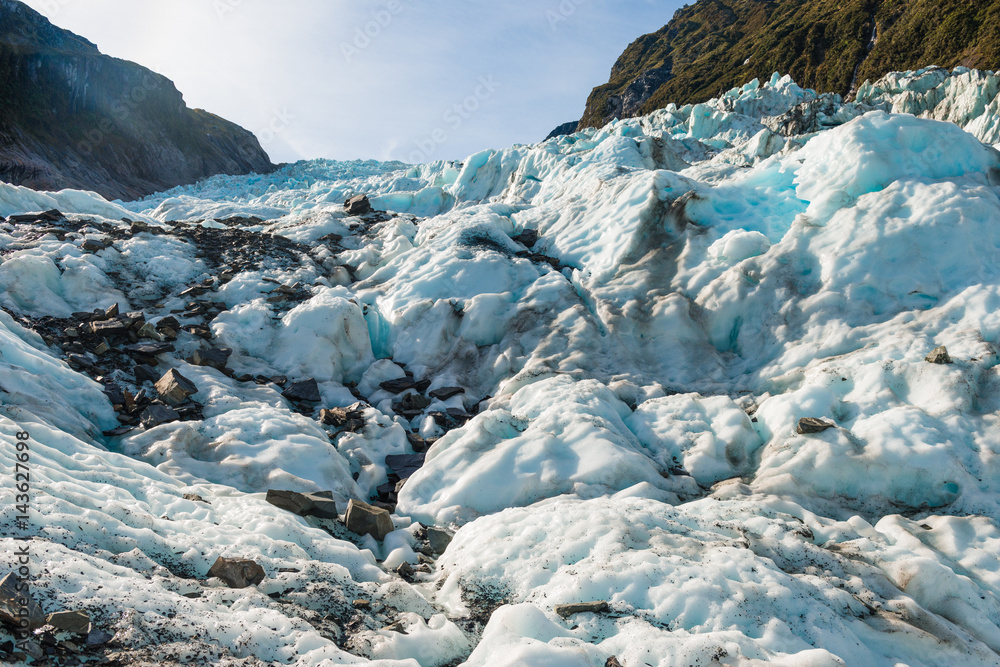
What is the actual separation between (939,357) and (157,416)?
1019 centimetres

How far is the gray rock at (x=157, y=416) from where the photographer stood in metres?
7.27

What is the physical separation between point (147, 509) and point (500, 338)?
6.48 m

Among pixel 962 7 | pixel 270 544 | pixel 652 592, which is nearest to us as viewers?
pixel 652 592

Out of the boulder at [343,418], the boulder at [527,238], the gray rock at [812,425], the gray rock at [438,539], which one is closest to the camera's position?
the gray rock at [438,539]

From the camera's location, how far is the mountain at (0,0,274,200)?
4519 cm

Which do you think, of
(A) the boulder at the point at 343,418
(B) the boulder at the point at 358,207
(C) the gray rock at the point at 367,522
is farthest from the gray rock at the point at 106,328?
(B) the boulder at the point at 358,207

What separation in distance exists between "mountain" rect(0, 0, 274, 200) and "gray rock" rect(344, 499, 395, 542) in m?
46.7

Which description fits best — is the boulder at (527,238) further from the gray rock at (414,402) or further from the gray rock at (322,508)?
the gray rock at (322,508)

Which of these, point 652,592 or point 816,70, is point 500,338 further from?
point 816,70

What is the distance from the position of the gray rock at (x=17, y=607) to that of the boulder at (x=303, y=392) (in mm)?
5721

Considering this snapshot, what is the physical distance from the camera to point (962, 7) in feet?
159

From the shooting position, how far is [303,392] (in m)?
9.01

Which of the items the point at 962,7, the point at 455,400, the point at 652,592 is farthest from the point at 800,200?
the point at 962,7

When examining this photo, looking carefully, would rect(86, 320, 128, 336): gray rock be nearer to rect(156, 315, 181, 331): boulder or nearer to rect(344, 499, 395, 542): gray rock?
rect(156, 315, 181, 331): boulder
